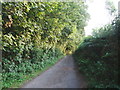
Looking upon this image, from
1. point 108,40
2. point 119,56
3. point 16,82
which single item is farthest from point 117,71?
point 16,82

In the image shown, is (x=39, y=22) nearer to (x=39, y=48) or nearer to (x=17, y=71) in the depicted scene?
(x=39, y=48)

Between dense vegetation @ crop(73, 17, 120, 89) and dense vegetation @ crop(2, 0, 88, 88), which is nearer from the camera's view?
dense vegetation @ crop(73, 17, 120, 89)

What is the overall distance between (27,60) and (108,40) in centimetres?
365

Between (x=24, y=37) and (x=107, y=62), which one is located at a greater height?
(x=24, y=37)

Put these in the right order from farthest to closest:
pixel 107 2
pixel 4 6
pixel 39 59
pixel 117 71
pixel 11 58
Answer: pixel 39 59 < pixel 107 2 < pixel 11 58 < pixel 4 6 < pixel 117 71

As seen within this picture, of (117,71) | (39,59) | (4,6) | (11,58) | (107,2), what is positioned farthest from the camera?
(39,59)

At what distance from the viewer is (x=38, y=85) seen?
389cm

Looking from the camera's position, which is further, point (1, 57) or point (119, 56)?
point (1, 57)

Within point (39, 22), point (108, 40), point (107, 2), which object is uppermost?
A: point (107, 2)

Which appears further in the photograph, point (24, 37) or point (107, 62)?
point (24, 37)

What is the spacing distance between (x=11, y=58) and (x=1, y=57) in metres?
0.43

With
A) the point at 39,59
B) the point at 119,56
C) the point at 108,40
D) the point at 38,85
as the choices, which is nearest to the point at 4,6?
the point at 38,85

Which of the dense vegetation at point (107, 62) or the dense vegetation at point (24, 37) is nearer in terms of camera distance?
the dense vegetation at point (107, 62)

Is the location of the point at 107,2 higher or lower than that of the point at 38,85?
higher
